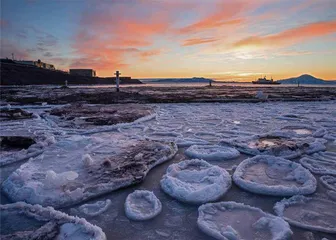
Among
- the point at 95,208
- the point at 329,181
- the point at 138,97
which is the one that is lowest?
the point at 95,208

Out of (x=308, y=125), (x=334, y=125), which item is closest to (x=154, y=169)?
(x=308, y=125)

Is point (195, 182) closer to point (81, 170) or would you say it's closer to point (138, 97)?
point (81, 170)

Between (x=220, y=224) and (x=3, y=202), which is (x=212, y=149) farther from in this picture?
(x=3, y=202)


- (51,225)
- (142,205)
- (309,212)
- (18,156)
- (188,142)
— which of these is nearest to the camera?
(51,225)

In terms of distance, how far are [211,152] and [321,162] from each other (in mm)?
1407

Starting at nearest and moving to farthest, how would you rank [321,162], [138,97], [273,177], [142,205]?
[142,205], [273,177], [321,162], [138,97]

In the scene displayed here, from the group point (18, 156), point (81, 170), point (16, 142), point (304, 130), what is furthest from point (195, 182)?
point (304, 130)

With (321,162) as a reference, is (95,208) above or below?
below

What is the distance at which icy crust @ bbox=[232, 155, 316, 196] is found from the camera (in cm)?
A: 227

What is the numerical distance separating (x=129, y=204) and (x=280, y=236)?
3.92 ft

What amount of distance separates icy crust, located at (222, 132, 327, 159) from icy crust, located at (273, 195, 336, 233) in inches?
47.1

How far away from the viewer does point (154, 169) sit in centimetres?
290

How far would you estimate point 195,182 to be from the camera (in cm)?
250

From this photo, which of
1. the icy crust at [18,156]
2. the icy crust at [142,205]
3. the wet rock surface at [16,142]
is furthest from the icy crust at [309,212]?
the wet rock surface at [16,142]
